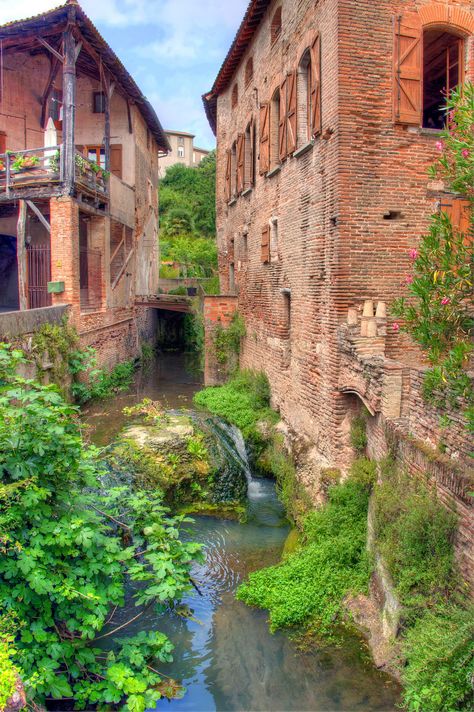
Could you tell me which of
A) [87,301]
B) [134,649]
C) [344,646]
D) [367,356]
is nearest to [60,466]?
[134,649]

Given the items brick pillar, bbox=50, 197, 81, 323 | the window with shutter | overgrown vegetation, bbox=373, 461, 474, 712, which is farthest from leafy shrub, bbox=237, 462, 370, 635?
brick pillar, bbox=50, 197, 81, 323

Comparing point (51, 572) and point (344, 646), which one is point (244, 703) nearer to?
point (344, 646)

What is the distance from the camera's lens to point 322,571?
25.6 ft

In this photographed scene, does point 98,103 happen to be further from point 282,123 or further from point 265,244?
point 282,123

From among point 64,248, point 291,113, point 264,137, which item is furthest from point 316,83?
point 64,248

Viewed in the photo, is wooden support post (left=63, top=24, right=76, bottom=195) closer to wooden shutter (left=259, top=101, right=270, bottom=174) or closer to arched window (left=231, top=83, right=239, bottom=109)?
wooden shutter (left=259, top=101, right=270, bottom=174)

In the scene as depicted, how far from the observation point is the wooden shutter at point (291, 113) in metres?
11.0

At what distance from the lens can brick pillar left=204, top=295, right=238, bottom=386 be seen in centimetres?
1664

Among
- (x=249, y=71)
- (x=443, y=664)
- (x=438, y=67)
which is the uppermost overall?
(x=249, y=71)

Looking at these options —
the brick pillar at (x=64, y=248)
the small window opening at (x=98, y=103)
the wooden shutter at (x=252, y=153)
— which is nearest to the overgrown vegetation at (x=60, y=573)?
the brick pillar at (x=64, y=248)

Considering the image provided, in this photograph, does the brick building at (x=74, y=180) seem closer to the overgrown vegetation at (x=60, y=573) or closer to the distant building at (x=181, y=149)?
the overgrown vegetation at (x=60, y=573)

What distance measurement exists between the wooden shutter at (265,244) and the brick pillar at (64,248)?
4.91 m

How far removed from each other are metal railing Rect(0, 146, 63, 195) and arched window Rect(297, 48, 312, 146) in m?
6.48

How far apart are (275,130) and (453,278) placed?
353 inches
